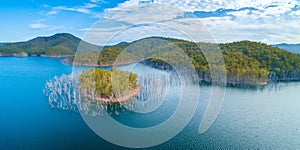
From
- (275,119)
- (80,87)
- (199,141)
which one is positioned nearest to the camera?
(199,141)

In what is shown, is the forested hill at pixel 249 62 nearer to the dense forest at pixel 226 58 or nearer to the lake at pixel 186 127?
the dense forest at pixel 226 58

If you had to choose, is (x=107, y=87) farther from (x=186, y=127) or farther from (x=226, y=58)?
(x=226, y=58)

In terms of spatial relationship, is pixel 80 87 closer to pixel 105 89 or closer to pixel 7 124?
pixel 105 89

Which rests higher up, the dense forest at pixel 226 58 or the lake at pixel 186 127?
the dense forest at pixel 226 58

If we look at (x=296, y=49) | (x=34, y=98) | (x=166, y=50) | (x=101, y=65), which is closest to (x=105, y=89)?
(x=34, y=98)

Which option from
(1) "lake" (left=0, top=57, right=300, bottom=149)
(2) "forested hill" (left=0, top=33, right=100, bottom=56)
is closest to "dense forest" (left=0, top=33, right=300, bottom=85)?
(2) "forested hill" (left=0, top=33, right=100, bottom=56)

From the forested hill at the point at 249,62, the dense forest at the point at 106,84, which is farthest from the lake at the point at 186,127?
the forested hill at the point at 249,62

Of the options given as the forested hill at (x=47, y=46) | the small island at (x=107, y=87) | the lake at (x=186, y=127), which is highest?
Answer: the forested hill at (x=47, y=46)

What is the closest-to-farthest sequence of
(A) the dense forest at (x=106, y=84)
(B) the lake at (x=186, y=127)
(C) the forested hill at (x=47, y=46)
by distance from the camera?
→ (B) the lake at (x=186, y=127)
(A) the dense forest at (x=106, y=84)
(C) the forested hill at (x=47, y=46)
